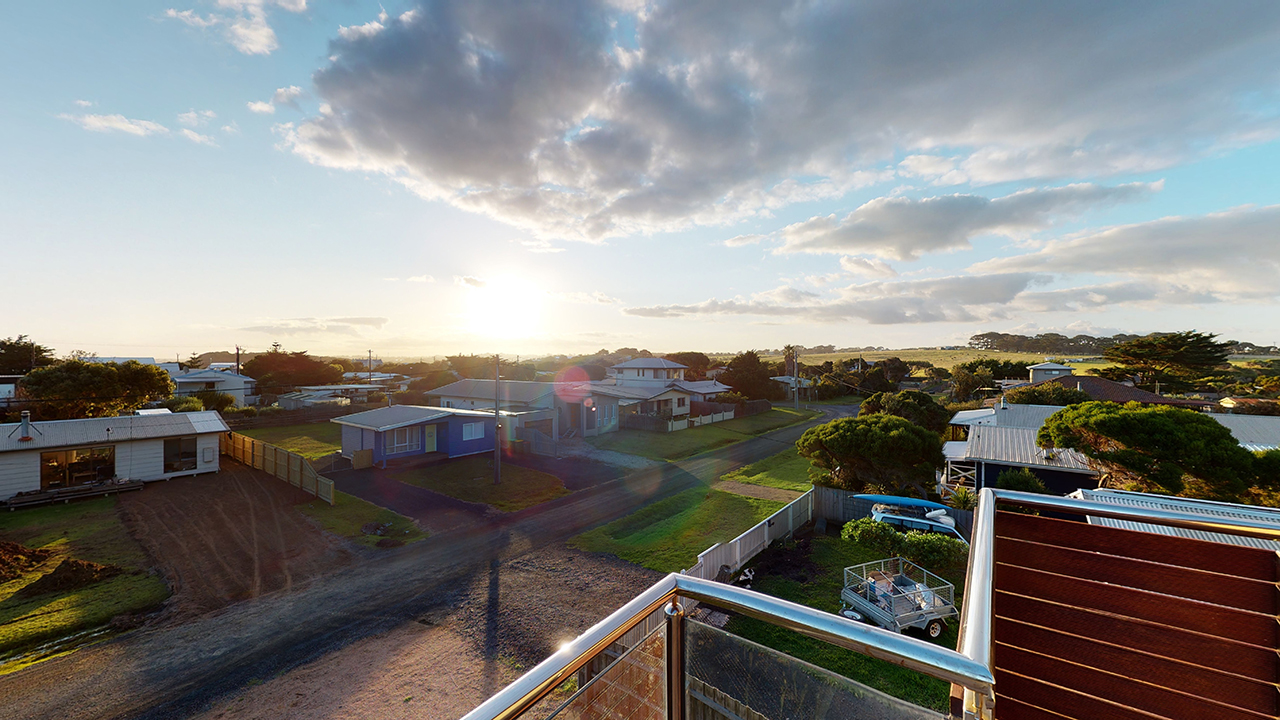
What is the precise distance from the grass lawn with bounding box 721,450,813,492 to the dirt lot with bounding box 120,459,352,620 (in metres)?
17.2

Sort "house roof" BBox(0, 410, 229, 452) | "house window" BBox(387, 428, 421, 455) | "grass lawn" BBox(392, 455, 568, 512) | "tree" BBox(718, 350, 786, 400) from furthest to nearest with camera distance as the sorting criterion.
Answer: "tree" BBox(718, 350, 786, 400), "house window" BBox(387, 428, 421, 455), "grass lawn" BBox(392, 455, 568, 512), "house roof" BBox(0, 410, 229, 452)

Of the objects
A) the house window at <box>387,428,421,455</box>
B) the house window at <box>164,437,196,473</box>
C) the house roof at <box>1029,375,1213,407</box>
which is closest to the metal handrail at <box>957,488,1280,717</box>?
the house window at <box>387,428,421,455</box>

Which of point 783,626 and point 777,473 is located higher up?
point 783,626

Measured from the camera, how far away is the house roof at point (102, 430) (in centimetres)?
1983

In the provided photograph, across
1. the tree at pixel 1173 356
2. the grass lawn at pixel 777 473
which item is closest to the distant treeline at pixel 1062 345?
the tree at pixel 1173 356

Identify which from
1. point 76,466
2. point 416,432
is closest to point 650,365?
point 416,432

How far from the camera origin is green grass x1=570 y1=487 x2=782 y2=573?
1505cm

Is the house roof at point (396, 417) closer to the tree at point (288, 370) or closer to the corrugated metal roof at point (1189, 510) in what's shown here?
the corrugated metal roof at point (1189, 510)

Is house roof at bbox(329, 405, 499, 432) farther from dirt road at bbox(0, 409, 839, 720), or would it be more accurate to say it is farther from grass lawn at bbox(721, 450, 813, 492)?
grass lawn at bbox(721, 450, 813, 492)

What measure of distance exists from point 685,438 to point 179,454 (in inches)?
1096

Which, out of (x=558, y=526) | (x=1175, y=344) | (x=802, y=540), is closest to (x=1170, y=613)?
(x=802, y=540)

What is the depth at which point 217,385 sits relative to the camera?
51531mm

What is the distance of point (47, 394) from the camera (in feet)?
86.5

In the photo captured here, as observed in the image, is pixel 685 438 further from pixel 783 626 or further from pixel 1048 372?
pixel 1048 372
